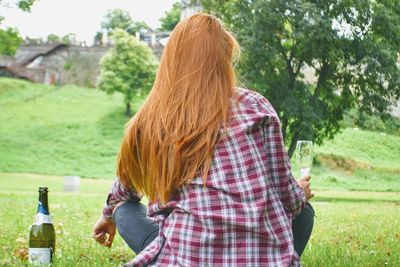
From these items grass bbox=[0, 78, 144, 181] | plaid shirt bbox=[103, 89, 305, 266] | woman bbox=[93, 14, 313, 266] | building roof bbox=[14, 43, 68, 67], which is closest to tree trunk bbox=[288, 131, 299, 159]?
woman bbox=[93, 14, 313, 266]

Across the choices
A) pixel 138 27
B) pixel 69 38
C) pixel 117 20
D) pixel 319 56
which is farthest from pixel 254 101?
pixel 69 38

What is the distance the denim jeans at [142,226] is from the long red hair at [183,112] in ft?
0.45

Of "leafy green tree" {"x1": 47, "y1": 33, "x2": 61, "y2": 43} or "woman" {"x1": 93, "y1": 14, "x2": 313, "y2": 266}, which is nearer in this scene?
"woman" {"x1": 93, "y1": 14, "x2": 313, "y2": 266}

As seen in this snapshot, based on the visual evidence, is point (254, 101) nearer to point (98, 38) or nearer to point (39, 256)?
point (39, 256)

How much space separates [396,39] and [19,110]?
18.2 ft

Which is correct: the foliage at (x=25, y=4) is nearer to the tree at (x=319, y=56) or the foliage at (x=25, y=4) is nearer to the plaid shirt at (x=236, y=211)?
the tree at (x=319, y=56)

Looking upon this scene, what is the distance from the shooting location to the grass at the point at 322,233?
274 cm

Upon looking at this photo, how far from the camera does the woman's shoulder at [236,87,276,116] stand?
162 cm

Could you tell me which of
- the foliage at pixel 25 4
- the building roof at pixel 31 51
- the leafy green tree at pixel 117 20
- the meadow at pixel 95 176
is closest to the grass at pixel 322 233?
the meadow at pixel 95 176

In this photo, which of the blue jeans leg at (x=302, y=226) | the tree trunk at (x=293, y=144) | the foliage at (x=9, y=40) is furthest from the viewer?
the foliage at (x=9, y=40)

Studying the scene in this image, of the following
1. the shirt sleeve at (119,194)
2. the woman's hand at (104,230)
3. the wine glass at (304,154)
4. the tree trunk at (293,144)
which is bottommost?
the tree trunk at (293,144)

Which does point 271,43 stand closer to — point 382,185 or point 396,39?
point 396,39

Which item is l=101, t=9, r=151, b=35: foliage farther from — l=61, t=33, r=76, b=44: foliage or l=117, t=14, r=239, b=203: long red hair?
l=117, t=14, r=239, b=203: long red hair

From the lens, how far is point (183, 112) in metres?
1.61
